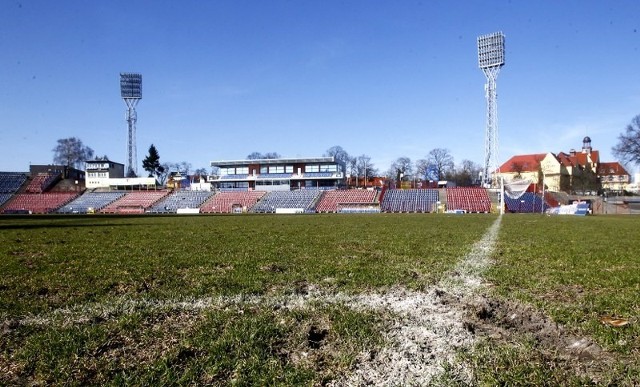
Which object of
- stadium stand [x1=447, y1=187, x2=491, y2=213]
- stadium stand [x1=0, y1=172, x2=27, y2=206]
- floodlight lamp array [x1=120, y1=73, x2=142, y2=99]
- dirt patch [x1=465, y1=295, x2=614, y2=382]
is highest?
floodlight lamp array [x1=120, y1=73, x2=142, y2=99]

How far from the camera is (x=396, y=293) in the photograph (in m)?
4.92

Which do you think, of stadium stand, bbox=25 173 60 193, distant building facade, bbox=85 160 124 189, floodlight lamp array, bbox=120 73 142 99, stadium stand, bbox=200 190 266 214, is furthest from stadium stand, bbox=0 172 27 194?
stadium stand, bbox=200 190 266 214

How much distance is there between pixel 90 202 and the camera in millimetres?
68312

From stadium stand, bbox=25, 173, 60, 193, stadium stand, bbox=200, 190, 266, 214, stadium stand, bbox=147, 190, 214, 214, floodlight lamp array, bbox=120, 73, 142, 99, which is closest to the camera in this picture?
stadium stand, bbox=200, 190, 266, 214

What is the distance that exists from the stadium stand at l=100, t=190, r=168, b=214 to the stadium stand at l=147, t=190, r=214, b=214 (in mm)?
1243

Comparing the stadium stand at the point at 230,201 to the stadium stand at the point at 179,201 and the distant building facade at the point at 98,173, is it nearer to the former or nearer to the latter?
the stadium stand at the point at 179,201

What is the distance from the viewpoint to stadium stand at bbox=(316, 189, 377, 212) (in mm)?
62375

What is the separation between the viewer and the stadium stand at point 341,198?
62375 mm

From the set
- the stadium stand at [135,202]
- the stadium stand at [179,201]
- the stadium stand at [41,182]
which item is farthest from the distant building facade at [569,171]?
the stadium stand at [41,182]

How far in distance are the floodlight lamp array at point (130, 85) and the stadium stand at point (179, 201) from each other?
79.5ft

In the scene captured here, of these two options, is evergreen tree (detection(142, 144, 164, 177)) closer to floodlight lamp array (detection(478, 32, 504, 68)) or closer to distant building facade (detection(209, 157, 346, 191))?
distant building facade (detection(209, 157, 346, 191))

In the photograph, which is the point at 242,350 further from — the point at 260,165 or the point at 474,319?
the point at 260,165

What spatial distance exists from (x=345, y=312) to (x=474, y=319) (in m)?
1.16

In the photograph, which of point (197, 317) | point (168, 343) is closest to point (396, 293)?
point (197, 317)
